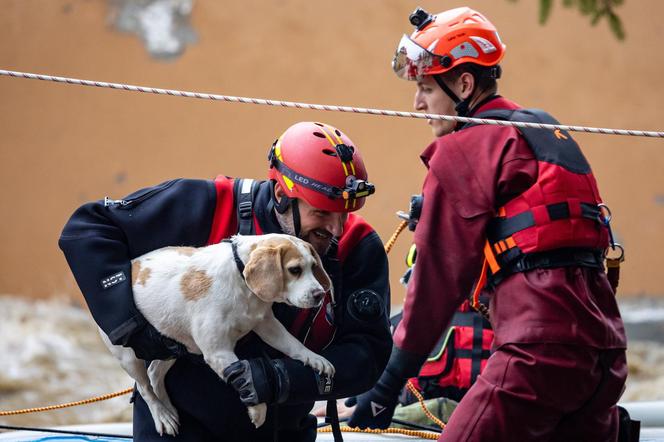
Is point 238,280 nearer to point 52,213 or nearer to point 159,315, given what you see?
point 159,315

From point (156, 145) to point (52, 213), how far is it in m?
1.17

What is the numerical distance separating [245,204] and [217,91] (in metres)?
6.29

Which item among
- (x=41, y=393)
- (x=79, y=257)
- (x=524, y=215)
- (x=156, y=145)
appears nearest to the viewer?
(x=524, y=215)

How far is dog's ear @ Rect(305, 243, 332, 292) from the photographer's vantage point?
2880mm

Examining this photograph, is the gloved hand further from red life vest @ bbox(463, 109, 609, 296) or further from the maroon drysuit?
red life vest @ bbox(463, 109, 609, 296)

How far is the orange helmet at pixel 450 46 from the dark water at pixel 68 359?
18.5 ft

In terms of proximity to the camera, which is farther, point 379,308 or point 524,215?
point 379,308

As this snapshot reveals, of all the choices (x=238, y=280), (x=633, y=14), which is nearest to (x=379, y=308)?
(x=238, y=280)

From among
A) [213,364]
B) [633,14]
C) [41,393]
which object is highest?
[633,14]

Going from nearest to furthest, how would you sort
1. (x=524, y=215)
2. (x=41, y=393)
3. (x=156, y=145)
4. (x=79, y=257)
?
A: (x=524, y=215) < (x=79, y=257) < (x=41, y=393) < (x=156, y=145)

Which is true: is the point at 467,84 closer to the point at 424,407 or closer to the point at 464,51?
the point at 464,51

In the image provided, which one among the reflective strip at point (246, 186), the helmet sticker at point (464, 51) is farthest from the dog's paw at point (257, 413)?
the helmet sticker at point (464, 51)

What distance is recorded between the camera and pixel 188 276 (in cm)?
294

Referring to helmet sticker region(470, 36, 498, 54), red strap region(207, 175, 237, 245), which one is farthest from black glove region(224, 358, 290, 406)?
helmet sticker region(470, 36, 498, 54)
